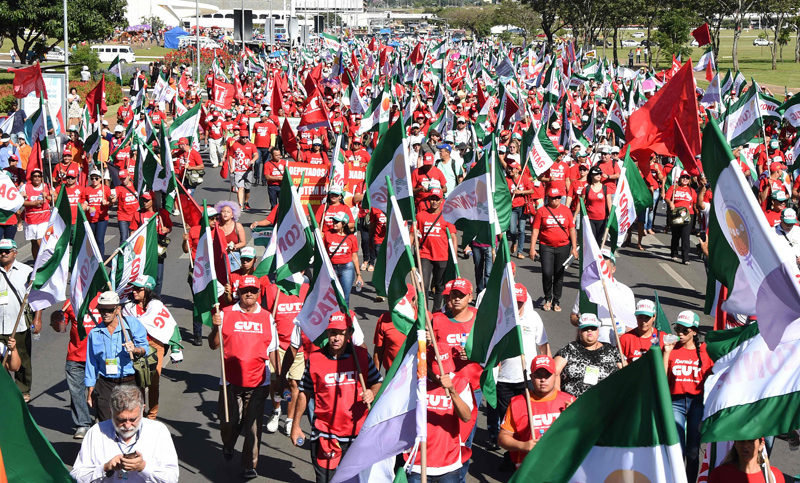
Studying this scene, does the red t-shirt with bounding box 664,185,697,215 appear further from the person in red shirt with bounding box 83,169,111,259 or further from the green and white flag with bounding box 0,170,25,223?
the green and white flag with bounding box 0,170,25,223

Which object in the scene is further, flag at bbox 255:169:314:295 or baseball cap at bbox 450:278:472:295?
flag at bbox 255:169:314:295

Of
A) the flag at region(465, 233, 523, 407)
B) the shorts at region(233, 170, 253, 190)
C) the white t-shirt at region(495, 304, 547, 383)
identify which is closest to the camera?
the flag at region(465, 233, 523, 407)

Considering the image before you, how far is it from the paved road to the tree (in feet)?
92.3

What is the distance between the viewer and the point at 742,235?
18.6ft

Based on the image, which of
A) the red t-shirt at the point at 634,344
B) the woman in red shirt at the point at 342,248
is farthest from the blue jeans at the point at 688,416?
the woman in red shirt at the point at 342,248

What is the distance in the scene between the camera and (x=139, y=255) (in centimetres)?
980

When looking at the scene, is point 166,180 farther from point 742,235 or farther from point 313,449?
point 742,235

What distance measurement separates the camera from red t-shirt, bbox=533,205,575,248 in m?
12.8

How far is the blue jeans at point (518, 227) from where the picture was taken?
16559mm

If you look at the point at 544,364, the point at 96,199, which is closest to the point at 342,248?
the point at 96,199

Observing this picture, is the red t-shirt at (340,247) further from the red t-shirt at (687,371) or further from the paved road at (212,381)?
the red t-shirt at (687,371)

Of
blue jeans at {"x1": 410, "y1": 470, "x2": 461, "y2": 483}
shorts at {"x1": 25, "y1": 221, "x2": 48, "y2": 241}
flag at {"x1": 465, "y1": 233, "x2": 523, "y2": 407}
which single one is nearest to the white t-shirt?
flag at {"x1": 465, "y1": 233, "x2": 523, "y2": 407}

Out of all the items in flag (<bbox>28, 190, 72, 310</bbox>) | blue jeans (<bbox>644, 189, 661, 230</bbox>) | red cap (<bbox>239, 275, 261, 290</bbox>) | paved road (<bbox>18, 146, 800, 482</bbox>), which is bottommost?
paved road (<bbox>18, 146, 800, 482</bbox>)

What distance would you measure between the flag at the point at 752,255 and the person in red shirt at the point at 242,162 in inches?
573
